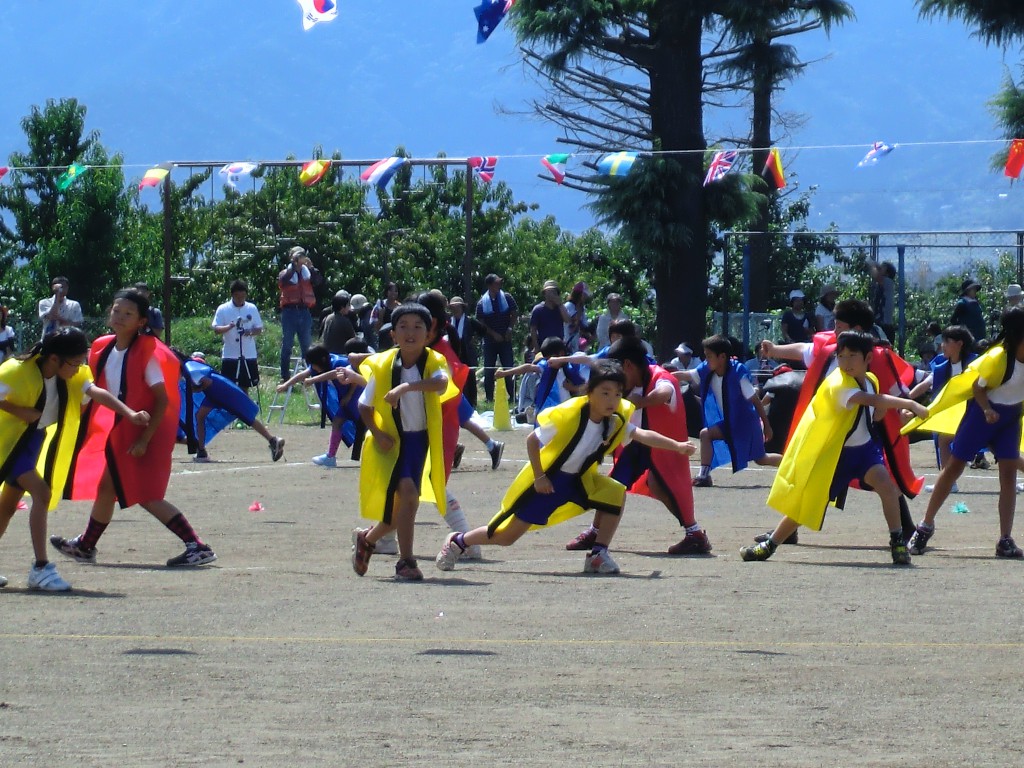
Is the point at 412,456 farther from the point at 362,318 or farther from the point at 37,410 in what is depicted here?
the point at 362,318

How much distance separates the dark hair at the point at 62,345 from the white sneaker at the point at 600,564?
288 centimetres

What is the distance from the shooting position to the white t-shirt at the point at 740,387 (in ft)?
45.4

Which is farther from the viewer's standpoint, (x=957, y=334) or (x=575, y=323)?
(x=575, y=323)

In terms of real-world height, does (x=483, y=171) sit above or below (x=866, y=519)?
above

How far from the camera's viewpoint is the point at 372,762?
5.09m

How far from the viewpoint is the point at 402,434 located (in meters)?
8.96

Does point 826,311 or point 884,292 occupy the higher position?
point 884,292

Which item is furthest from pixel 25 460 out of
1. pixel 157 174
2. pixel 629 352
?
pixel 157 174

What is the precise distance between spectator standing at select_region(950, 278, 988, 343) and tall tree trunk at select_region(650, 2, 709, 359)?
537 cm

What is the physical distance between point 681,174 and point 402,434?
16907 millimetres

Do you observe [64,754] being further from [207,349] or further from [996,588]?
[207,349]

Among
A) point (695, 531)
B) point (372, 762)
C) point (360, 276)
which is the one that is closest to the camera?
point (372, 762)

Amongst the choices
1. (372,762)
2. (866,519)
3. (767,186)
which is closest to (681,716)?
(372,762)

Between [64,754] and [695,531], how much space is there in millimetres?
5601
